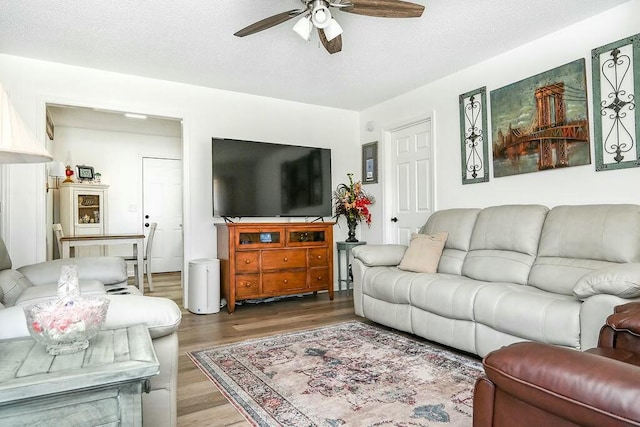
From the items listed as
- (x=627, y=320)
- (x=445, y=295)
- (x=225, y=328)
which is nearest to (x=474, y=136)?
(x=445, y=295)

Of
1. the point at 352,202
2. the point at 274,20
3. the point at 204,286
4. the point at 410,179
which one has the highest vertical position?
the point at 274,20

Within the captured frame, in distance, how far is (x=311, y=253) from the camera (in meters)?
4.57

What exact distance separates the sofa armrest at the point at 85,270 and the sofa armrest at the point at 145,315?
1926mm

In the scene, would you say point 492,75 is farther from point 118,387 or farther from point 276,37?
point 118,387

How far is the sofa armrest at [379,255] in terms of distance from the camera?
3.62 meters

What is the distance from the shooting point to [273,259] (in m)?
4.33

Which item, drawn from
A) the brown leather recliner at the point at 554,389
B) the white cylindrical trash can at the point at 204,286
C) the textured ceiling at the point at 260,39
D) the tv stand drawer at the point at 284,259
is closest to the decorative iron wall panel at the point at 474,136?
the textured ceiling at the point at 260,39

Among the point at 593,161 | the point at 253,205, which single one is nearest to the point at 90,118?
the point at 253,205

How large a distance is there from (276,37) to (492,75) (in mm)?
2020

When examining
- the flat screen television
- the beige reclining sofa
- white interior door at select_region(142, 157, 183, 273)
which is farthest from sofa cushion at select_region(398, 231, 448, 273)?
white interior door at select_region(142, 157, 183, 273)

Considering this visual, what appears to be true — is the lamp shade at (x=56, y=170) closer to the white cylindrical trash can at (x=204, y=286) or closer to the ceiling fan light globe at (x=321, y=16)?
the white cylindrical trash can at (x=204, y=286)

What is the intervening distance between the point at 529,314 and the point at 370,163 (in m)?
3.30

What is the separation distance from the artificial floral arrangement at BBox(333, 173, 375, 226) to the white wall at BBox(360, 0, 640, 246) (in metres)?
0.17

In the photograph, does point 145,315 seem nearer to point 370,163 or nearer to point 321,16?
point 321,16
